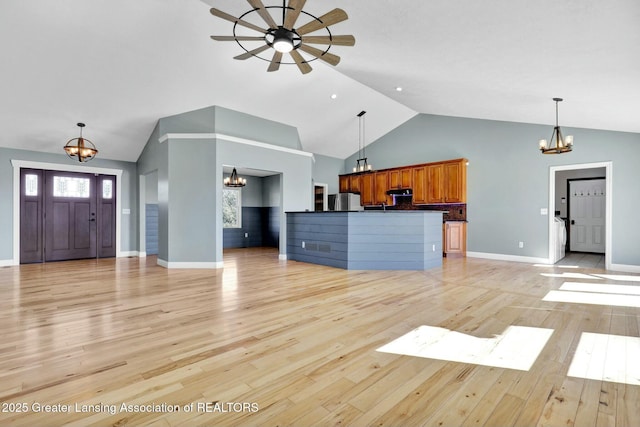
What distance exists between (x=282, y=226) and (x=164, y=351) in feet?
15.9

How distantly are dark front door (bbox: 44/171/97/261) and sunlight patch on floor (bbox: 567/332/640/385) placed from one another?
8871 millimetres

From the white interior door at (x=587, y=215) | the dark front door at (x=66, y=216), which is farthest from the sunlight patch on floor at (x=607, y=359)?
the dark front door at (x=66, y=216)

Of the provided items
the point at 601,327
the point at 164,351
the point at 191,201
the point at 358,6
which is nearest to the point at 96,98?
the point at 191,201

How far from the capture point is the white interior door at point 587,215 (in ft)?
26.3

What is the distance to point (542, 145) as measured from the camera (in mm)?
5523

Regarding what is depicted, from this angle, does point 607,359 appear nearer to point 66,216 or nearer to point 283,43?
point 283,43

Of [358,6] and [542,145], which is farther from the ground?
[358,6]

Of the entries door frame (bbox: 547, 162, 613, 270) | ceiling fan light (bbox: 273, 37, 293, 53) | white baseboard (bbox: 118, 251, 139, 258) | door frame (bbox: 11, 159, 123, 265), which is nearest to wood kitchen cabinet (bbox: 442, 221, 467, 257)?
door frame (bbox: 547, 162, 613, 270)

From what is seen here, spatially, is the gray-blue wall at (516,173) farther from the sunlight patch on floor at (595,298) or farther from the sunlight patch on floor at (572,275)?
the sunlight patch on floor at (595,298)

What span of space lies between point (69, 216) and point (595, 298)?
9.66 meters

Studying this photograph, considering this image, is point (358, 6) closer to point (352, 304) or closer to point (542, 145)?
point (352, 304)

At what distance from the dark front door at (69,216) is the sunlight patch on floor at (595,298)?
8914 mm

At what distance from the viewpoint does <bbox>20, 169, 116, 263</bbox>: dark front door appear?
21.9 feet

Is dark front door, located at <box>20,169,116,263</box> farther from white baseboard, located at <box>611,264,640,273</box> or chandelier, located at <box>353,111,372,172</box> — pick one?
white baseboard, located at <box>611,264,640,273</box>
